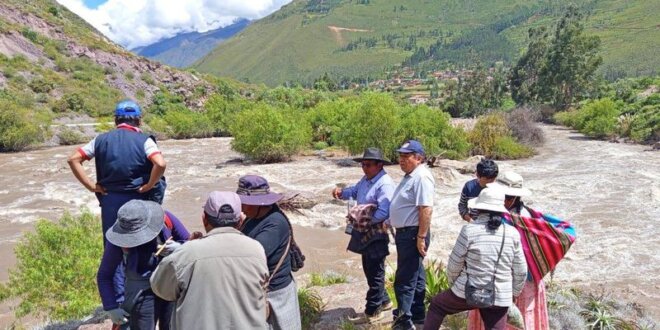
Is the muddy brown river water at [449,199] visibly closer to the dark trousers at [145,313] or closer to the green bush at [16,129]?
the green bush at [16,129]

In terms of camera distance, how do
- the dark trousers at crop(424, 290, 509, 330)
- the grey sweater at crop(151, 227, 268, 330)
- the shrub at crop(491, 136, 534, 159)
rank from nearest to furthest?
the grey sweater at crop(151, 227, 268, 330)
the dark trousers at crop(424, 290, 509, 330)
the shrub at crop(491, 136, 534, 159)

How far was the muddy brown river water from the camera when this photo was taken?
9492 mm

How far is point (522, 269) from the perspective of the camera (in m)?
3.11

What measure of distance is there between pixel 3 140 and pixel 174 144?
8.40 m

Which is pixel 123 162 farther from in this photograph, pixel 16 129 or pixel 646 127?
pixel 646 127

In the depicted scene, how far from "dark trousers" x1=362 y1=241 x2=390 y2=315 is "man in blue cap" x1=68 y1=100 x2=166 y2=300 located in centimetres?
182

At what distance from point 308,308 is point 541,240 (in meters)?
2.45

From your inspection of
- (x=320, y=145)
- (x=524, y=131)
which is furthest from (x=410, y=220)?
(x=524, y=131)

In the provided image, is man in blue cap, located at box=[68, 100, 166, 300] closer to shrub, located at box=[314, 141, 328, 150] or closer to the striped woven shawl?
the striped woven shawl

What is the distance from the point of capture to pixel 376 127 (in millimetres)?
20859

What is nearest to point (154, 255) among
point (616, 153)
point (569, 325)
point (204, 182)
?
point (569, 325)

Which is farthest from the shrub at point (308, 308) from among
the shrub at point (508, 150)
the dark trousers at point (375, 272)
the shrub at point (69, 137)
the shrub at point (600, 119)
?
the shrub at point (600, 119)

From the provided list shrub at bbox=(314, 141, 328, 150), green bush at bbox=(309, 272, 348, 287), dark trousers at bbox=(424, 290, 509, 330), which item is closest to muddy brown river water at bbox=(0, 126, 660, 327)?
green bush at bbox=(309, 272, 348, 287)

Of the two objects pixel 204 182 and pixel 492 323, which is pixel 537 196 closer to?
pixel 204 182
